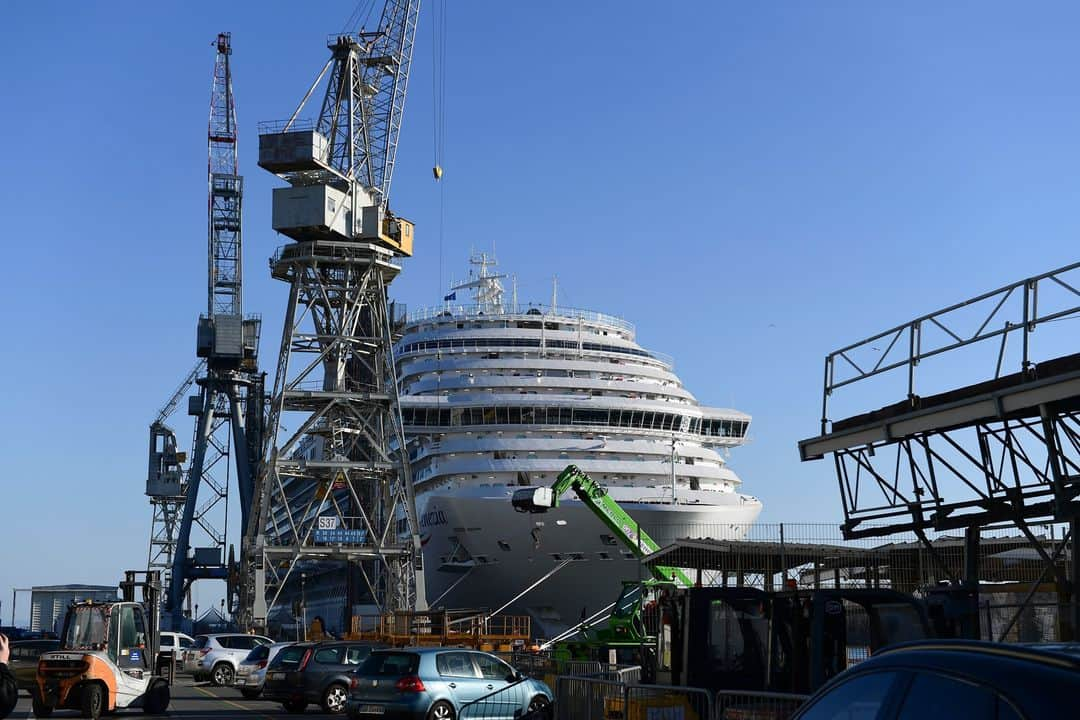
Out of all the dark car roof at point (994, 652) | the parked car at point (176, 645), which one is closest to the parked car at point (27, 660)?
the parked car at point (176, 645)

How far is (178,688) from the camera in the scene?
33.8 metres

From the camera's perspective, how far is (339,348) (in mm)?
57750

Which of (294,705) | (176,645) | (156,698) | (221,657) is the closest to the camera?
(156,698)

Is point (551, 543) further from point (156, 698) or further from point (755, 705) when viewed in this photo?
point (755, 705)

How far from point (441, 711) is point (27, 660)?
52.7ft

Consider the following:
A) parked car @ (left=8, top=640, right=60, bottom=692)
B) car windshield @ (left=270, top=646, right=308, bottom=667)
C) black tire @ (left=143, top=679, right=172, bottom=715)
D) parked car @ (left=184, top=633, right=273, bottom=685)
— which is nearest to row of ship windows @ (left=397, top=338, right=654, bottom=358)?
parked car @ (left=184, top=633, right=273, bottom=685)

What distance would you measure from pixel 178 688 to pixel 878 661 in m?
32.1

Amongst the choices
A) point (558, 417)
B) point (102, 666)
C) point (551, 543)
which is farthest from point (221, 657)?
point (558, 417)

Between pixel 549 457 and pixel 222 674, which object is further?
pixel 549 457

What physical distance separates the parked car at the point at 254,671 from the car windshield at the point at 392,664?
31.2 feet

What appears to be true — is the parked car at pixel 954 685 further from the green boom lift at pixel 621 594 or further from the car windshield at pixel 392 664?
the green boom lift at pixel 621 594

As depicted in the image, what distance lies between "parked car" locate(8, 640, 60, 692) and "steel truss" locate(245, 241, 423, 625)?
2143 centimetres

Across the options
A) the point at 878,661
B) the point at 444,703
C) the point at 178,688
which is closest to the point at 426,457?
the point at 178,688

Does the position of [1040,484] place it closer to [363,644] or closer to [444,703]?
[444,703]
